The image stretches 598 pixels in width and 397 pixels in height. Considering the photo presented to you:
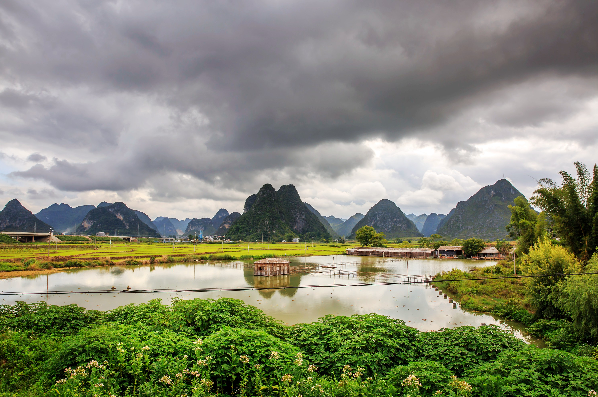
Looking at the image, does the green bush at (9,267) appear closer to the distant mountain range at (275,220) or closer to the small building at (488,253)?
the small building at (488,253)

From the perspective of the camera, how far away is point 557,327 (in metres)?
11.7

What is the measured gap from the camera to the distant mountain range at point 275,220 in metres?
115

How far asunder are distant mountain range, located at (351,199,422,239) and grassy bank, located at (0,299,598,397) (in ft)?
545

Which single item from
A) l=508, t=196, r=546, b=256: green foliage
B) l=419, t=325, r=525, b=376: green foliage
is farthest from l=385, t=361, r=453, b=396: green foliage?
l=508, t=196, r=546, b=256: green foliage

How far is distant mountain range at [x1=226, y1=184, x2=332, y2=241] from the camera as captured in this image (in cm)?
11509

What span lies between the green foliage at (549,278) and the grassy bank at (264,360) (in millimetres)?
8251

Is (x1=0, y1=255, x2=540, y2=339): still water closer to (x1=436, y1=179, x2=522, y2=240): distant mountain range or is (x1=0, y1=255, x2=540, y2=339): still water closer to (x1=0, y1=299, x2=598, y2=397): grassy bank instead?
(x1=0, y1=299, x2=598, y2=397): grassy bank

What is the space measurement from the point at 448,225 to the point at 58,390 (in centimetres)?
16958

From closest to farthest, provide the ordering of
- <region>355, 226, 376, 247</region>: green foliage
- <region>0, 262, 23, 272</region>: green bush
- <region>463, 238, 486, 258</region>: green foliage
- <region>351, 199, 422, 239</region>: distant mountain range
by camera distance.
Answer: <region>0, 262, 23, 272</region>: green bush < <region>463, 238, 486, 258</region>: green foliage < <region>355, 226, 376, 247</region>: green foliage < <region>351, 199, 422, 239</region>: distant mountain range

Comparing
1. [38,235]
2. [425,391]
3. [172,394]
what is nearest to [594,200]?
[425,391]

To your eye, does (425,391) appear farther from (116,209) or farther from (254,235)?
(116,209)

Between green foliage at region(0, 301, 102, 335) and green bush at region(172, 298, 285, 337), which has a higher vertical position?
green bush at region(172, 298, 285, 337)

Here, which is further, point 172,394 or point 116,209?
point 116,209

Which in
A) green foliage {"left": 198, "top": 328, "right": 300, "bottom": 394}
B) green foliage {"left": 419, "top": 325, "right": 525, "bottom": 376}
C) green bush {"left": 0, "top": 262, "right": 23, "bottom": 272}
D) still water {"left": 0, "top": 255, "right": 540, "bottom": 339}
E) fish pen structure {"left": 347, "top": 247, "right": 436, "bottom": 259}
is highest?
green foliage {"left": 198, "top": 328, "right": 300, "bottom": 394}
